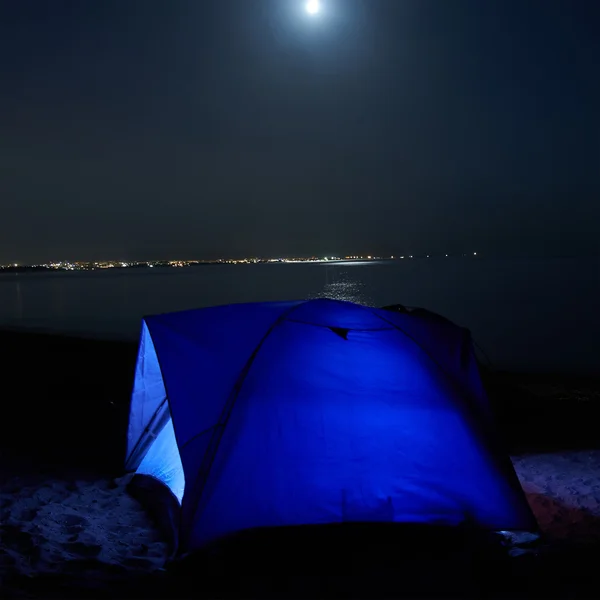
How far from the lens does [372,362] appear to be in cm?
511

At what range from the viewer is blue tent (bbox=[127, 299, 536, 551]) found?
458cm

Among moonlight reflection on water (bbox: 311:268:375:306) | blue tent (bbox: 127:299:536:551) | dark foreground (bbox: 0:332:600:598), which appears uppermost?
blue tent (bbox: 127:299:536:551)

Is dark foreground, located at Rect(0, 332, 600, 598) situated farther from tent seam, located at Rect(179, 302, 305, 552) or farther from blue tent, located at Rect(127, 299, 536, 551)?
tent seam, located at Rect(179, 302, 305, 552)

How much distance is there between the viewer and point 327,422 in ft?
16.0

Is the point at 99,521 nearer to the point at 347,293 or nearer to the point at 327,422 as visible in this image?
the point at 327,422

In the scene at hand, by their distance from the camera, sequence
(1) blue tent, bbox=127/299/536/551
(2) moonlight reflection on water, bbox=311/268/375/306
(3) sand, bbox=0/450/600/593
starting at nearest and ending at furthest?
(3) sand, bbox=0/450/600/593 → (1) blue tent, bbox=127/299/536/551 → (2) moonlight reflection on water, bbox=311/268/375/306

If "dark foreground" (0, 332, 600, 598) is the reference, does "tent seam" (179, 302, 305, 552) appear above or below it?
above

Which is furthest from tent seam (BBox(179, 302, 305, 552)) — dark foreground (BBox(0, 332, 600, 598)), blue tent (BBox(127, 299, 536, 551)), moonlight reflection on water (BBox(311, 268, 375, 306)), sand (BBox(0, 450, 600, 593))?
moonlight reflection on water (BBox(311, 268, 375, 306))

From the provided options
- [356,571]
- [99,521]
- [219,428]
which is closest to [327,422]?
[219,428]

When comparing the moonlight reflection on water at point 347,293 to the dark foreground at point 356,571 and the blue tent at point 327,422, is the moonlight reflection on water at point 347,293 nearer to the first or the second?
the blue tent at point 327,422

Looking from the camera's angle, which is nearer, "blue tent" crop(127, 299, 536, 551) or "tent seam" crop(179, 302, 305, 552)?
"tent seam" crop(179, 302, 305, 552)

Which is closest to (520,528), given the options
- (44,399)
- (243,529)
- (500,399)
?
(243,529)

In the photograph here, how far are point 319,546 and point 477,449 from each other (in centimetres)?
159

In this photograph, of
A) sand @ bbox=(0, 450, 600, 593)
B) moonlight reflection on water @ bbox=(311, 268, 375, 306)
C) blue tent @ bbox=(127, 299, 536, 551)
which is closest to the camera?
sand @ bbox=(0, 450, 600, 593)
